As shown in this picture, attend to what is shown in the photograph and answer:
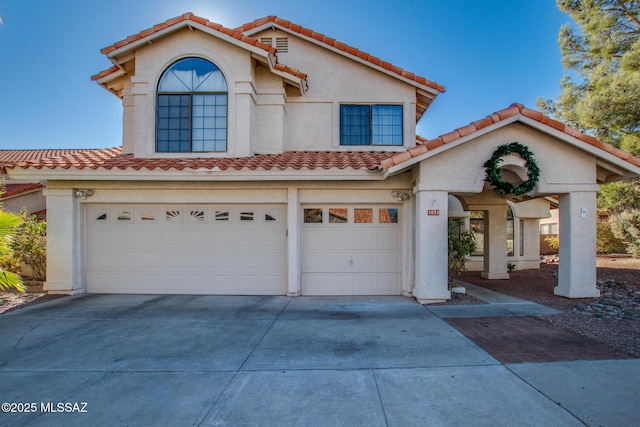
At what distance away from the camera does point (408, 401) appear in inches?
153

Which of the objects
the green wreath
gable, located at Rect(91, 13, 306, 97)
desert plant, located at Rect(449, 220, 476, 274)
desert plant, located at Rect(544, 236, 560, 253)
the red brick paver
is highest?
gable, located at Rect(91, 13, 306, 97)

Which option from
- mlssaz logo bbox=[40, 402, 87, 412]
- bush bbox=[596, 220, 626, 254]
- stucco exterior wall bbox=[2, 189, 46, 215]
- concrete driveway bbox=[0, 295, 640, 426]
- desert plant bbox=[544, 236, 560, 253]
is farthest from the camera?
desert plant bbox=[544, 236, 560, 253]

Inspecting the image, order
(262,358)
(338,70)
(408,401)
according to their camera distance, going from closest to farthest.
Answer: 1. (408,401)
2. (262,358)
3. (338,70)

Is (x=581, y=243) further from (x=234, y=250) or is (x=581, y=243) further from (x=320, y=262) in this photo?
(x=234, y=250)

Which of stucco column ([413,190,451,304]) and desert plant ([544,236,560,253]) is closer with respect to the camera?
stucco column ([413,190,451,304])

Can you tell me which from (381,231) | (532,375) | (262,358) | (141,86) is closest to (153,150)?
(141,86)

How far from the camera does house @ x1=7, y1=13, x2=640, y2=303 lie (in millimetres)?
8422

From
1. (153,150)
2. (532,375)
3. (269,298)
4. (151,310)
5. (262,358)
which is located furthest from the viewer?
(153,150)

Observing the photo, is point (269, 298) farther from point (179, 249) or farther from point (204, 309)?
point (179, 249)

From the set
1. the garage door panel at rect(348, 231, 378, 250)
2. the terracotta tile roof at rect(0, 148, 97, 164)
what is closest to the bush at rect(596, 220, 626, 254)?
the garage door panel at rect(348, 231, 378, 250)

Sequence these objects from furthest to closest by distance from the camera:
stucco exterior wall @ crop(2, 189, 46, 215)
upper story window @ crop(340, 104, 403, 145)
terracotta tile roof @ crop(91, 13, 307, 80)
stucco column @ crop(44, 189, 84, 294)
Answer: stucco exterior wall @ crop(2, 189, 46, 215)
upper story window @ crop(340, 104, 403, 145)
terracotta tile roof @ crop(91, 13, 307, 80)
stucco column @ crop(44, 189, 84, 294)

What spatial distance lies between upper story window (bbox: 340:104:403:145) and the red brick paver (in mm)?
6424

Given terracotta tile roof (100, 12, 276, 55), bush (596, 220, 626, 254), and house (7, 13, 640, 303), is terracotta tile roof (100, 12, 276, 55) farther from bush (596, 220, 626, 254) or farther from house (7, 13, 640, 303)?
bush (596, 220, 626, 254)

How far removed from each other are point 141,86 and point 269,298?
7147mm
